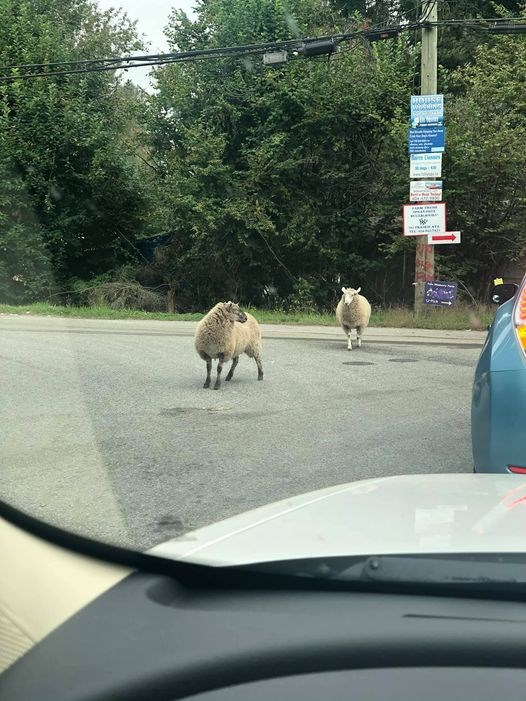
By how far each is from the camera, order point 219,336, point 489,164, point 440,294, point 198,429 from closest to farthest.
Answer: point 198,429, point 219,336, point 440,294, point 489,164

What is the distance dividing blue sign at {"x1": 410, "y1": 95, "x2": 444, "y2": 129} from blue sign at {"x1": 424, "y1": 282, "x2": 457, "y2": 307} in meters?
3.84

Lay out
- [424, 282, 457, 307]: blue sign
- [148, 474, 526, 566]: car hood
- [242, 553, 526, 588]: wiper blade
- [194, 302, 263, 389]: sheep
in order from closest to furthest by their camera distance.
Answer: [242, 553, 526, 588]: wiper blade, [148, 474, 526, 566]: car hood, [194, 302, 263, 389]: sheep, [424, 282, 457, 307]: blue sign

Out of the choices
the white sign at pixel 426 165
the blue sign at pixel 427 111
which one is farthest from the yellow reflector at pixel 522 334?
the blue sign at pixel 427 111

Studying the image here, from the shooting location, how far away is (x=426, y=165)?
61.1 feet

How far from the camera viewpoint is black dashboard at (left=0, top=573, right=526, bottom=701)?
1.53 meters

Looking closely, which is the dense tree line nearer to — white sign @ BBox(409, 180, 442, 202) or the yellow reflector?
white sign @ BBox(409, 180, 442, 202)

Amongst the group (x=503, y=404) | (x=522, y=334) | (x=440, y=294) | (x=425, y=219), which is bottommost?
(x=440, y=294)

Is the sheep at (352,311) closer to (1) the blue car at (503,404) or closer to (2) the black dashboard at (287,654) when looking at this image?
(1) the blue car at (503,404)

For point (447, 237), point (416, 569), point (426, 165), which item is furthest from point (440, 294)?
point (416, 569)

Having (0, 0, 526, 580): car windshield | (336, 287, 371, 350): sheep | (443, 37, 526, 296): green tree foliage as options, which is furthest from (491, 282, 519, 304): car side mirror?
(443, 37, 526, 296): green tree foliage

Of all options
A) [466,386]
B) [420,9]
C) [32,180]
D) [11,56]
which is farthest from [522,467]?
[11,56]

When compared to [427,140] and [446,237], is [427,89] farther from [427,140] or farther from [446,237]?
[446,237]

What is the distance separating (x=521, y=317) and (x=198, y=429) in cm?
407

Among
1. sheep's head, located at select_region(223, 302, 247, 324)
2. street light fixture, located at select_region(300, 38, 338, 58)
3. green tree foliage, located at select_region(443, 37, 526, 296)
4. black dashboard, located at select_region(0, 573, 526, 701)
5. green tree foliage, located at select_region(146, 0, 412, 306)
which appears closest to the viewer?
black dashboard, located at select_region(0, 573, 526, 701)
